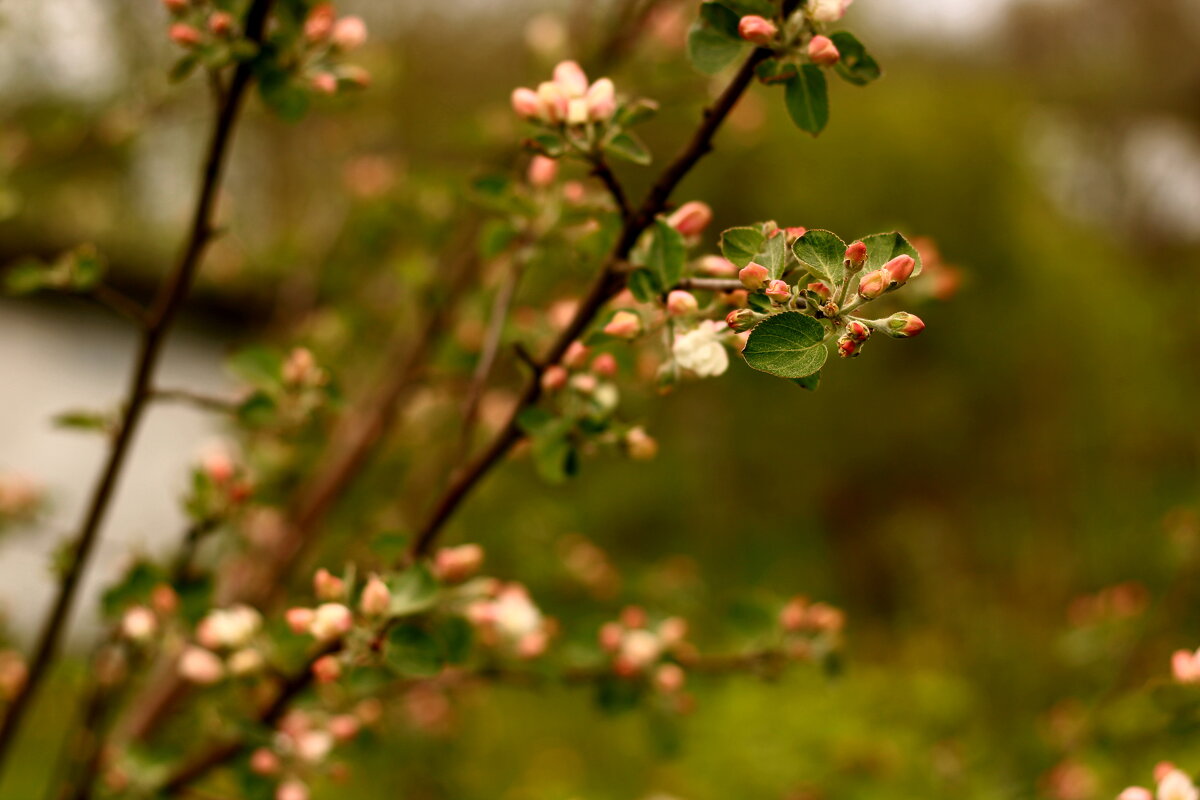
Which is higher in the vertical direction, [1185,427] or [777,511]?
[1185,427]

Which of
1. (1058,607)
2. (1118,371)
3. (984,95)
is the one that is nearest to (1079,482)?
(1118,371)

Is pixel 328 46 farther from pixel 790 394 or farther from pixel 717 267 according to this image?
pixel 790 394

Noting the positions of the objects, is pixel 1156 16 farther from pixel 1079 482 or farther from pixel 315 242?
pixel 315 242

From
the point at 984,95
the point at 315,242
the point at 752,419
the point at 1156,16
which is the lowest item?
the point at 315,242

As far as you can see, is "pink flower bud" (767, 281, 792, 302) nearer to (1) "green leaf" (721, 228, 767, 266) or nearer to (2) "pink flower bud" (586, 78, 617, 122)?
(1) "green leaf" (721, 228, 767, 266)

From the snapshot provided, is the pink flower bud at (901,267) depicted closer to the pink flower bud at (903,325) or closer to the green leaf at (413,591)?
the pink flower bud at (903,325)

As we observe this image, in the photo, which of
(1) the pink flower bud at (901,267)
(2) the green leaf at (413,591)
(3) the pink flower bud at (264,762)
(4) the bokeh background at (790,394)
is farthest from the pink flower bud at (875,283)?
(4) the bokeh background at (790,394)

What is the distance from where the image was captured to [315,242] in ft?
4.92

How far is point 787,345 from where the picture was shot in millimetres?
350

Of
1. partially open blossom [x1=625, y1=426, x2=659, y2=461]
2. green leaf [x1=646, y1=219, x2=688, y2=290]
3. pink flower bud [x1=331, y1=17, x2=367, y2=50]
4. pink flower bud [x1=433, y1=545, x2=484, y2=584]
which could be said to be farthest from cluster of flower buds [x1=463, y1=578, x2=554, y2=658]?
pink flower bud [x1=331, y1=17, x2=367, y2=50]

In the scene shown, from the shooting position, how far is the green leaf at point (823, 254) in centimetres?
35

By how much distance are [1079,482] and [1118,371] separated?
0.49 meters

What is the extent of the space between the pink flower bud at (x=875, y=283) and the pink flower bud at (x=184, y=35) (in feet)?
1.34

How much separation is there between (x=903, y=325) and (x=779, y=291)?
1.9 inches
